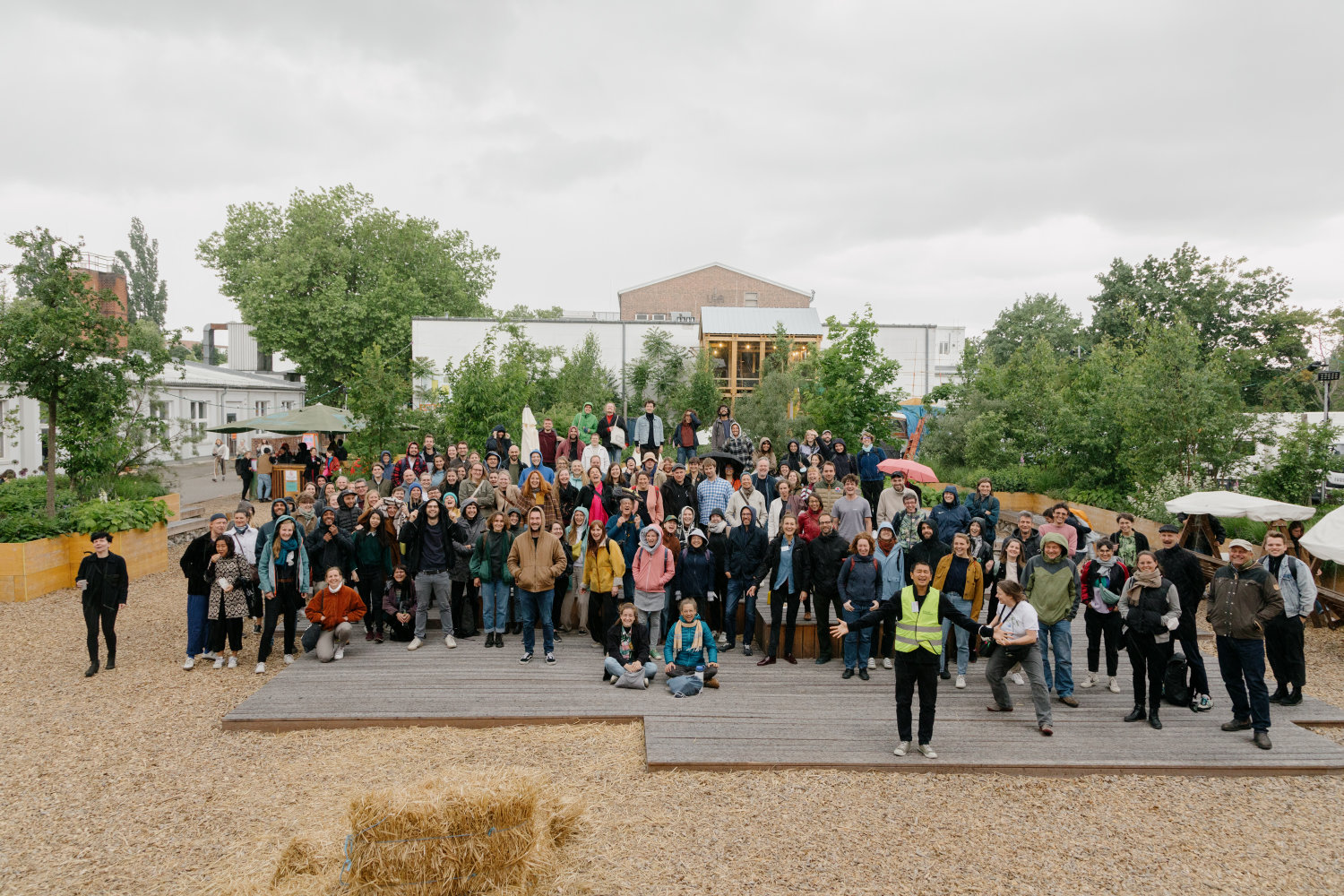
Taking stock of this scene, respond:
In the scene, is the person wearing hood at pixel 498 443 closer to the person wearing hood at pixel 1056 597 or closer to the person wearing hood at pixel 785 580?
the person wearing hood at pixel 785 580

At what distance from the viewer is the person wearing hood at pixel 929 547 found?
27.2 ft

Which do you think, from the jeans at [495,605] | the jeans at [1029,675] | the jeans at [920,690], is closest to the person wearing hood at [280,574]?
the jeans at [495,605]

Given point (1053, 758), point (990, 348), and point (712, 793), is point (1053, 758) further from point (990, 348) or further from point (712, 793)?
point (990, 348)

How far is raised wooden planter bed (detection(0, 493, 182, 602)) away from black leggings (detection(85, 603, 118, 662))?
4.27 metres

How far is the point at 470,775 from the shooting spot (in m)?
4.99

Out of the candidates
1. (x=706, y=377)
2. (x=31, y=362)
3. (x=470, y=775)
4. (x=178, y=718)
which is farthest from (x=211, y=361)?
(x=470, y=775)

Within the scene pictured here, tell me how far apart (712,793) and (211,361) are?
58.7 meters

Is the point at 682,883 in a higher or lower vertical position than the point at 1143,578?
lower

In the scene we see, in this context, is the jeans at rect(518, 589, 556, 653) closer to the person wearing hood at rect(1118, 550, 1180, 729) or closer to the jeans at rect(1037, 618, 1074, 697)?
the jeans at rect(1037, 618, 1074, 697)

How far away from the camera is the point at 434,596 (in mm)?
9500

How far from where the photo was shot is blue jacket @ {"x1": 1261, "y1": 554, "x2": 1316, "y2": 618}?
7.36 m

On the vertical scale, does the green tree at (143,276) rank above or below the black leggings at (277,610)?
above

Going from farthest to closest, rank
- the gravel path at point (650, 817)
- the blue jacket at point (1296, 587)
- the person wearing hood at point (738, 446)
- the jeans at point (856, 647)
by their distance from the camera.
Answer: the person wearing hood at point (738, 446) → the jeans at point (856, 647) → the blue jacket at point (1296, 587) → the gravel path at point (650, 817)

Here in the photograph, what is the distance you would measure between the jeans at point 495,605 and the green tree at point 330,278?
28438mm
